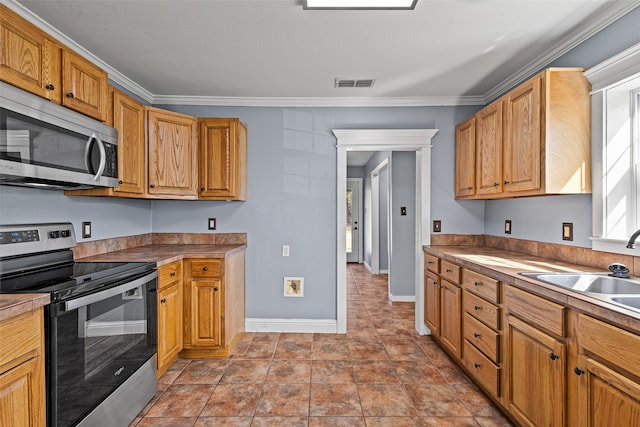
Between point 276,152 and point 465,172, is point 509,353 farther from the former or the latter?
point 276,152

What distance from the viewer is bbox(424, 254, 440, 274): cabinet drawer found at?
310 cm

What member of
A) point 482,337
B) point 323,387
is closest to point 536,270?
point 482,337

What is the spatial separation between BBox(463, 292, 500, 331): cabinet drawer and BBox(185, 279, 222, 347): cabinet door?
1.98 meters

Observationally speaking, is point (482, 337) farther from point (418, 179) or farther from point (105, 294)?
point (105, 294)

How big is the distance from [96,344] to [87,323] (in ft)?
0.51

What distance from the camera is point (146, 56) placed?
8.55 ft

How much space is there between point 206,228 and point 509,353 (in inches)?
113

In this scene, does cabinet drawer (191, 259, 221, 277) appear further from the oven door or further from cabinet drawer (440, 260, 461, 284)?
cabinet drawer (440, 260, 461, 284)

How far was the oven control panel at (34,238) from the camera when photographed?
1.80 m

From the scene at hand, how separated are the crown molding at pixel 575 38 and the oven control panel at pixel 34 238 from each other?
355cm

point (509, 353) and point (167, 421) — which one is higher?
point (509, 353)

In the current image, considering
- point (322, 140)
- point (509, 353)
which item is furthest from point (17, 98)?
point (509, 353)

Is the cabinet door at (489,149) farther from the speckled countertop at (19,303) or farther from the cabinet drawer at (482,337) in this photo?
the speckled countertop at (19,303)

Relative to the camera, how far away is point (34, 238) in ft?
6.49
